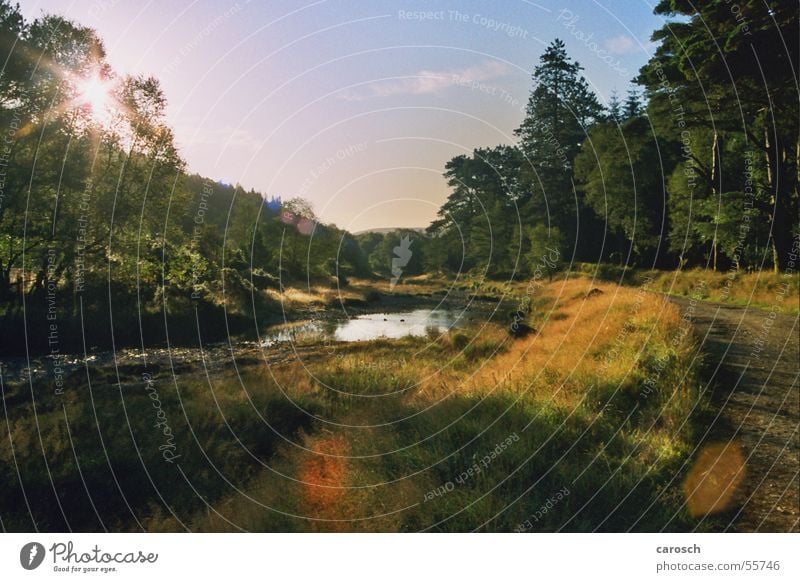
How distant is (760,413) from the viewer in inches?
341

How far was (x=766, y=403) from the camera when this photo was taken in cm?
920

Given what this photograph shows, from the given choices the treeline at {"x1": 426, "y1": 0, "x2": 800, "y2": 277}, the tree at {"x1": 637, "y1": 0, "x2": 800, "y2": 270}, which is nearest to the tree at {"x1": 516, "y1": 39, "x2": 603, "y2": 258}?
the treeline at {"x1": 426, "y1": 0, "x2": 800, "y2": 277}

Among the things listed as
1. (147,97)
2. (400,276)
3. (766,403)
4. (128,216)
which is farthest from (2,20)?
(400,276)

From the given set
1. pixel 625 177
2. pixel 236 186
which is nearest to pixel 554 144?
pixel 625 177

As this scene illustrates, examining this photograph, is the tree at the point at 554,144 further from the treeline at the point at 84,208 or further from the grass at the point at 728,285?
the treeline at the point at 84,208

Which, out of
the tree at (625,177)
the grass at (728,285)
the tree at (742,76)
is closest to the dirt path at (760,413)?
the grass at (728,285)

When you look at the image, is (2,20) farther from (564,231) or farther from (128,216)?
(564,231)

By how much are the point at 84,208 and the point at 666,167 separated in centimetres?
4567

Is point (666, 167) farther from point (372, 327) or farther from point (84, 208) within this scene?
point (84, 208)

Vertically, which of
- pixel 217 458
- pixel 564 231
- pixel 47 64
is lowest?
pixel 217 458

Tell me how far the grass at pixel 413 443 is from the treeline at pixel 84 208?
17.0 feet

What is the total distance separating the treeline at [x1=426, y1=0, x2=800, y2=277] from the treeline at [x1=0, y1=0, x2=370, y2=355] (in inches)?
735

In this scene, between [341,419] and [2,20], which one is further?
[2,20]
